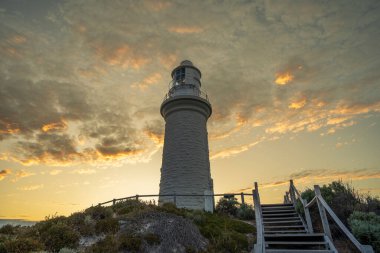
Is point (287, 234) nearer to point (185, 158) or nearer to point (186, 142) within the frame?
point (185, 158)

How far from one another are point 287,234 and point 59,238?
30.1 feet

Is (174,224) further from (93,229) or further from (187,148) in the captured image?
(187,148)

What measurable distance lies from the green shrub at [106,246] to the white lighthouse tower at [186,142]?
9.09 metres

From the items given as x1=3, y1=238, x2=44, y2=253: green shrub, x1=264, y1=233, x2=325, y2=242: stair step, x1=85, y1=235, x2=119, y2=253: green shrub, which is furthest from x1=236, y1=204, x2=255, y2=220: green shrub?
x1=3, y1=238, x2=44, y2=253: green shrub

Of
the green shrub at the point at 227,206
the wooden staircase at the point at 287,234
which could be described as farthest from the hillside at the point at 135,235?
the green shrub at the point at 227,206

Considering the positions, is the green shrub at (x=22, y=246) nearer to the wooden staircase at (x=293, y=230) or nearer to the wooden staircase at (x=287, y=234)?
the wooden staircase at (x=293, y=230)

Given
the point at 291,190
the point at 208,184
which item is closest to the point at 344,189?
the point at 291,190

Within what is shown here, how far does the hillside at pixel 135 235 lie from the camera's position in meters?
9.54

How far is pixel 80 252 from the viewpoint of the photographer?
29.6ft

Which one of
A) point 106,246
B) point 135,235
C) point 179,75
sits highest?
point 179,75

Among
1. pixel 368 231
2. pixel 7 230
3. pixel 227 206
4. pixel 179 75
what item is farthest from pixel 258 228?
pixel 179 75

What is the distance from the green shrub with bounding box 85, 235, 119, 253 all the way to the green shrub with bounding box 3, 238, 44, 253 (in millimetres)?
1948

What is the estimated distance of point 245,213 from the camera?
57.2ft

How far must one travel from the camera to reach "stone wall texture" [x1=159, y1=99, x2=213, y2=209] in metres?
19.5
